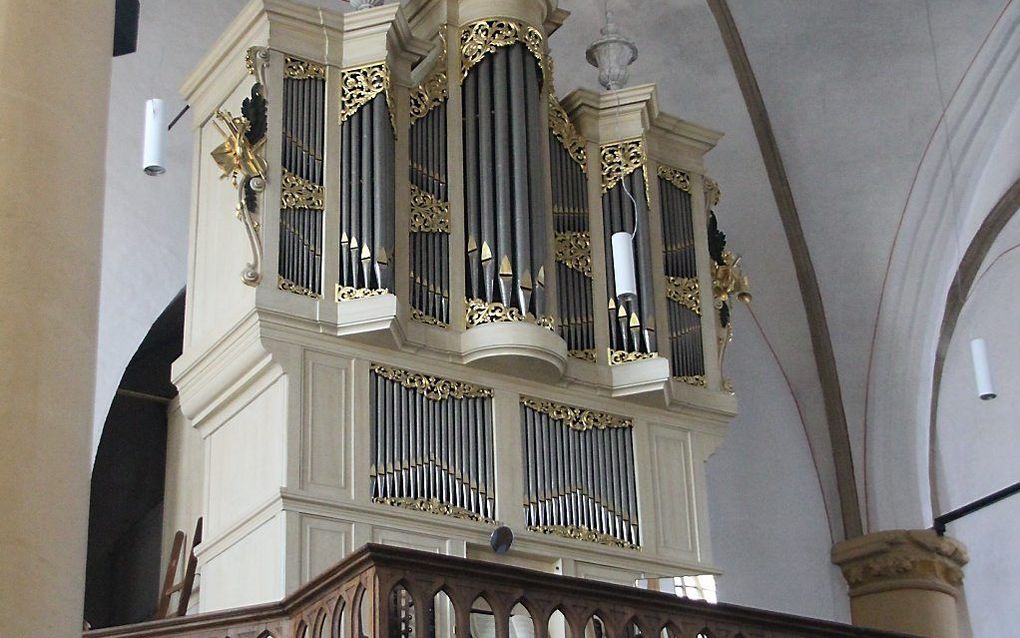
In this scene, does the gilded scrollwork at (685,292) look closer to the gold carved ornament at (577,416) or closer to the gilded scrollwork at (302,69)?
the gold carved ornament at (577,416)

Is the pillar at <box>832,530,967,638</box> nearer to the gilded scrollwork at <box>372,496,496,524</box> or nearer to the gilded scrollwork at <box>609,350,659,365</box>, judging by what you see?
the gilded scrollwork at <box>609,350,659,365</box>

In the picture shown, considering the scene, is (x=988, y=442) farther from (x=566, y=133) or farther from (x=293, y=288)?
(x=293, y=288)

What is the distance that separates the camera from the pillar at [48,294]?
437cm

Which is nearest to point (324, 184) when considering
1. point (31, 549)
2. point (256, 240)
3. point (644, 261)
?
point (256, 240)

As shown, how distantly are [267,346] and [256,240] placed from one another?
668mm

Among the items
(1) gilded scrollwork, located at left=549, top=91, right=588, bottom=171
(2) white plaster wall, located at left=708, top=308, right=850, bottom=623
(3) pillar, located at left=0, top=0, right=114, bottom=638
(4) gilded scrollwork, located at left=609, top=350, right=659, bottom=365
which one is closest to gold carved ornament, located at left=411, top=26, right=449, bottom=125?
(1) gilded scrollwork, located at left=549, top=91, right=588, bottom=171

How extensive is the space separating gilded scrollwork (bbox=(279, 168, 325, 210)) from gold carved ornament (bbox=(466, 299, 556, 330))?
1.16 metres

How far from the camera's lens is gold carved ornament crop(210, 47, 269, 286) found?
9.87 meters

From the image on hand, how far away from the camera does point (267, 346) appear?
9672 mm

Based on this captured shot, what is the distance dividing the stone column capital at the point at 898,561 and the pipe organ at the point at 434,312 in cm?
378

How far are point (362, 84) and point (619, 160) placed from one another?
2116 mm

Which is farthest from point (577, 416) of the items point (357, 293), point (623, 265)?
point (357, 293)

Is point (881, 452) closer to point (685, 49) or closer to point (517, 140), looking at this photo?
point (685, 49)

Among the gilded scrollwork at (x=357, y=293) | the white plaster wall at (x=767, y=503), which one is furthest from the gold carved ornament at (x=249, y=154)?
the white plaster wall at (x=767, y=503)
